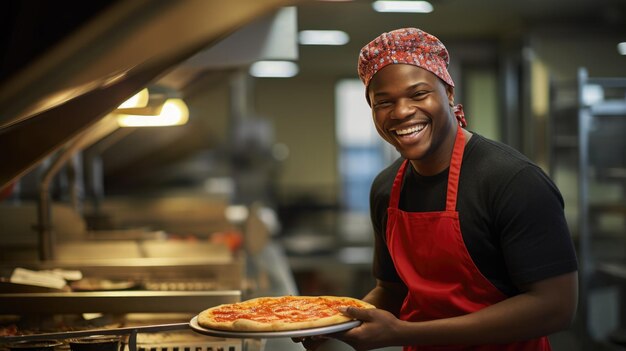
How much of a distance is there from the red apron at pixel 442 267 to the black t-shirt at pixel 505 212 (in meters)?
0.02

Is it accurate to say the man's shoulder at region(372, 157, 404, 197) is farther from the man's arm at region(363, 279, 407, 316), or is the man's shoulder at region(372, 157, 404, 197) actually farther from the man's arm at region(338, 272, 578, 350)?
the man's arm at region(338, 272, 578, 350)

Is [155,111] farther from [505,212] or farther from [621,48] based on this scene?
Answer: [621,48]

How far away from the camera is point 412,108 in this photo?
59.2 inches

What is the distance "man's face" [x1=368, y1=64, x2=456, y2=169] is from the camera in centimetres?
152

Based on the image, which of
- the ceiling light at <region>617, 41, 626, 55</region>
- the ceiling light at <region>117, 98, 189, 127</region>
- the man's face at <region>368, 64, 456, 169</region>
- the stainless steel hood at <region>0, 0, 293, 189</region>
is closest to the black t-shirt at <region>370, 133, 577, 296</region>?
the man's face at <region>368, 64, 456, 169</region>

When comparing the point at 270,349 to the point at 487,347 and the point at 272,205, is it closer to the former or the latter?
the point at 487,347

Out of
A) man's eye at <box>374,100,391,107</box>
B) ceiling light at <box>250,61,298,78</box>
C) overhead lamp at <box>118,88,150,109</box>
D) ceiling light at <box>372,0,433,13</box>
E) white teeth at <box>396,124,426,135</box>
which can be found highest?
ceiling light at <box>250,61,298,78</box>

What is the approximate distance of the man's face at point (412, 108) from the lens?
4.97ft

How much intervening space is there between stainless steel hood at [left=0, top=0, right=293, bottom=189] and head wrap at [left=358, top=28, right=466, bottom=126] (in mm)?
581

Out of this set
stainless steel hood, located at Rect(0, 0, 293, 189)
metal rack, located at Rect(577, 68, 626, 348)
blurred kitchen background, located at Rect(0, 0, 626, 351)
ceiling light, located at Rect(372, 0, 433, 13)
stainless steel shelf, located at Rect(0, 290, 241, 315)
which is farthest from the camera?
ceiling light, located at Rect(372, 0, 433, 13)

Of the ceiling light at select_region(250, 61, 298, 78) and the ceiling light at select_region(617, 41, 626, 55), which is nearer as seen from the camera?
the ceiling light at select_region(617, 41, 626, 55)

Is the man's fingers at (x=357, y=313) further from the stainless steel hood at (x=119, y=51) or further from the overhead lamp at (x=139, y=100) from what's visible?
the overhead lamp at (x=139, y=100)

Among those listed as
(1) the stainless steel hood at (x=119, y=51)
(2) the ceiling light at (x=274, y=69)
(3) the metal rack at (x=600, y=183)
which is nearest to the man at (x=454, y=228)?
(1) the stainless steel hood at (x=119, y=51)

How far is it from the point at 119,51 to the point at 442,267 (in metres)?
0.93
